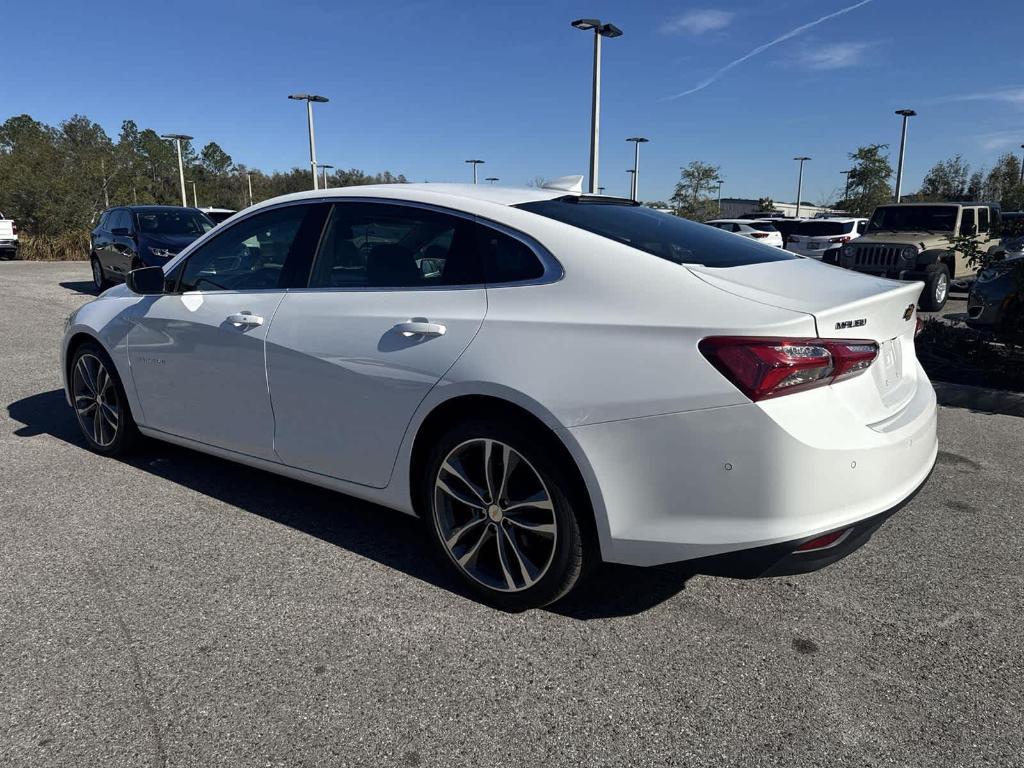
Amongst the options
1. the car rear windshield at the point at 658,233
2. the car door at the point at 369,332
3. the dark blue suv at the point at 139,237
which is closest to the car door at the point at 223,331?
the car door at the point at 369,332

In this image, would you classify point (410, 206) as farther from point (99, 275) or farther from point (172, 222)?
point (99, 275)

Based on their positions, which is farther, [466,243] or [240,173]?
[240,173]

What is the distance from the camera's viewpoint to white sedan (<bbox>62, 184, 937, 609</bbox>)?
93.9 inches

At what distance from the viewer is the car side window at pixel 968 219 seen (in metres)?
14.0

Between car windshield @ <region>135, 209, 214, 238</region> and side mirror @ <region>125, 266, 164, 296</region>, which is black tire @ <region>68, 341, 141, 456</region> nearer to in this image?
side mirror @ <region>125, 266, 164, 296</region>

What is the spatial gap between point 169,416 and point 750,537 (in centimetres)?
321

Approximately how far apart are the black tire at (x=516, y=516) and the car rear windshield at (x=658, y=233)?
861 mm

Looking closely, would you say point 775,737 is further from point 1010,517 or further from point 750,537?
point 1010,517

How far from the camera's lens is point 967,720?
92.7 inches

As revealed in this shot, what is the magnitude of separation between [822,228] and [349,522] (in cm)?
2095

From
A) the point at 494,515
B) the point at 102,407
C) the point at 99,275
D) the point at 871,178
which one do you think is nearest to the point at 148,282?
the point at 102,407

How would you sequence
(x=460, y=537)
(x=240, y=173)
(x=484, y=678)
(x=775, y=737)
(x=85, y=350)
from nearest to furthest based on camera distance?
(x=775, y=737) < (x=484, y=678) < (x=460, y=537) < (x=85, y=350) < (x=240, y=173)

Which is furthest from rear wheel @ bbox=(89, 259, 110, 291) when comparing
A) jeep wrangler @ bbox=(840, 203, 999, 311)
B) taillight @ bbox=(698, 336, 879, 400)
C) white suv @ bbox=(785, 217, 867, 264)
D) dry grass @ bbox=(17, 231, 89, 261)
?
white suv @ bbox=(785, 217, 867, 264)

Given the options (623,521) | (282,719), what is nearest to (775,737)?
(623,521)
